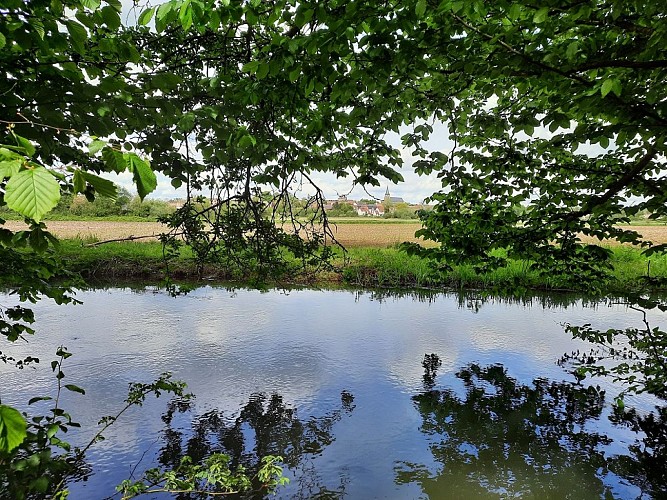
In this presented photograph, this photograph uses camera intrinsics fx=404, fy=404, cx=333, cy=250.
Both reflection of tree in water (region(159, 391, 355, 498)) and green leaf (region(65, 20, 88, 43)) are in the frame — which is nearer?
green leaf (region(65, 20, 88, 43))

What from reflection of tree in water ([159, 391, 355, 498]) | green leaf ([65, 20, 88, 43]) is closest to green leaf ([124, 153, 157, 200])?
green leaf ([65, 20, 88, 43])

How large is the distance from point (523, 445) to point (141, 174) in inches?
147

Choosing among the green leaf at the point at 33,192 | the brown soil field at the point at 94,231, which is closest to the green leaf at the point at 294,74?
the green leaf at the point at 33,192

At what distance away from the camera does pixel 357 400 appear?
4070mm

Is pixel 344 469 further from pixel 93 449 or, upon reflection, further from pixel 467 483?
pixel 93 449

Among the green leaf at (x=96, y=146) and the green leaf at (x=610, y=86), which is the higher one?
the green leaf at (x=610, y=86)

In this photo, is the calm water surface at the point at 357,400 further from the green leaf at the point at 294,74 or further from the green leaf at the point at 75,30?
the green leaf at the point at 75,30

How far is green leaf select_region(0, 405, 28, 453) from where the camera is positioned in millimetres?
690

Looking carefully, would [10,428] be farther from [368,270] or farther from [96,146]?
[368,270]

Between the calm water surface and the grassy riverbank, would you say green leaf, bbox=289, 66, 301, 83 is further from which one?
the grassy riverbank

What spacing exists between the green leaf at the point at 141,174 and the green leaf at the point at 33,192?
13 centimetres

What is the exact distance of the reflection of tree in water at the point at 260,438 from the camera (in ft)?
9.81

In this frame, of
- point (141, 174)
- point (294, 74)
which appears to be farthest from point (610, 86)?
point (141, 174)

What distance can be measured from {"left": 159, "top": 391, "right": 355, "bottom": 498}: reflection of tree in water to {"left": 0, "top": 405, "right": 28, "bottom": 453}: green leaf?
2402mm
